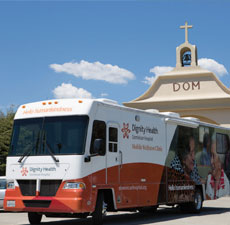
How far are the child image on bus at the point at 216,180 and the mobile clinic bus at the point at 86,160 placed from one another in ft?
9.67

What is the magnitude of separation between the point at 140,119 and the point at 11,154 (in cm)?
375

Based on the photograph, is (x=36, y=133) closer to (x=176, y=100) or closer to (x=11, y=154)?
(x=11, y=154)

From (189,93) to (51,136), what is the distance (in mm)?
27487

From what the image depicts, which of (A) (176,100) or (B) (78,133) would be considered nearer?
(B) (78,133)

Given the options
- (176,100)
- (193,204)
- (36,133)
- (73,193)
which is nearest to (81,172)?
(73,193)

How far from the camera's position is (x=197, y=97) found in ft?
125

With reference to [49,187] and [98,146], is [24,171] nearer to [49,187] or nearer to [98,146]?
[49,187]

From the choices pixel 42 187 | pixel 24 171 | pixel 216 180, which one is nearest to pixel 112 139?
pixel 42 187

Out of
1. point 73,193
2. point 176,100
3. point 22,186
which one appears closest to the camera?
point 73,193

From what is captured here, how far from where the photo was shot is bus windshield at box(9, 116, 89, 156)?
475 inches

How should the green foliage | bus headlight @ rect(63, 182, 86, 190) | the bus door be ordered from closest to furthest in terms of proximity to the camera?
bus headlight @ rect(63, 182, 86, 190)
the bus door
the green foliage

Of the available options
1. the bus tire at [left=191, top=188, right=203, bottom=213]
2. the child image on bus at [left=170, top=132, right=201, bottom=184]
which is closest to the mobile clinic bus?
the child image on bus at [left=170, top=132, right=201, bottom=184]

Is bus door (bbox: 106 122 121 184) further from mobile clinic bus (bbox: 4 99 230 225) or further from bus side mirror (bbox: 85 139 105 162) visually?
bus side mirror (bbox: 85 139 105 162)

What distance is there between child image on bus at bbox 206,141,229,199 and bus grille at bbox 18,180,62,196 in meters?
7.45
